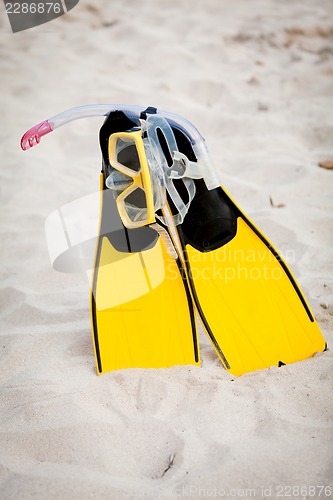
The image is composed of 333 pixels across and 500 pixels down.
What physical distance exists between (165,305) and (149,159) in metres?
0.39

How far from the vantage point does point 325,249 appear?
165 centimetres

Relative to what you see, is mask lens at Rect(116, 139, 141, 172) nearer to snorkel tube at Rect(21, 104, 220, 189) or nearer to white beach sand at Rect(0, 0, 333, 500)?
snorkel tube at Rect(21, 104, 220, 189)

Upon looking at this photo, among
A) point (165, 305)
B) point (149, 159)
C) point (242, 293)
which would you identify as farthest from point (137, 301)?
point (149, 159)

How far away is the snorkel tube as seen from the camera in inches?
43.3

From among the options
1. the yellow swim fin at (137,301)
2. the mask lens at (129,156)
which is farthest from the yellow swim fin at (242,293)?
the mask lens at (129,156)

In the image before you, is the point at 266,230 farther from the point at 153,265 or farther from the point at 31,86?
the point at 31,86

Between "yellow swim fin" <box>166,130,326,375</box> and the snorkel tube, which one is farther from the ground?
the snorkel tube

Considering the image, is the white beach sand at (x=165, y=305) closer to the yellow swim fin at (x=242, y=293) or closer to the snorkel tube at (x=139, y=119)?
the yellow swim fin at (x=242, y=293)

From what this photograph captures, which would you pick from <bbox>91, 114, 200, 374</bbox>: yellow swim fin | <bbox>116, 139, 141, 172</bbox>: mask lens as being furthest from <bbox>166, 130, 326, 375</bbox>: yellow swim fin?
<bbox>116, 139, 141, 172</bbox>: mask lens

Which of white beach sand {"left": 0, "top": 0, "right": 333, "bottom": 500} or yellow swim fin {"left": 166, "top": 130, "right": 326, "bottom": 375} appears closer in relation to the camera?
white beach sand {"left": 0, "top": 0, "right": 333, "bottom": 500}

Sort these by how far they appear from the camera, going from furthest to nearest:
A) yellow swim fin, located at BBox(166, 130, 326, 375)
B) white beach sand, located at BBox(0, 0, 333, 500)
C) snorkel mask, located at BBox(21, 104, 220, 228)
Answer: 1. yellow swim fin, located at BBox(166, 130, 326, 375)
2. snorkel mask, located at BBox(21, 104, 220, 228)
3. white beach sand, located at BBox(0, 0, 333, 500)

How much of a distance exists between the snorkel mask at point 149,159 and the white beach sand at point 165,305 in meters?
0.42

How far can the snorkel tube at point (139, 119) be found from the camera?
3.60 feet

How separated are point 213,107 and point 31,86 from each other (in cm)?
106
